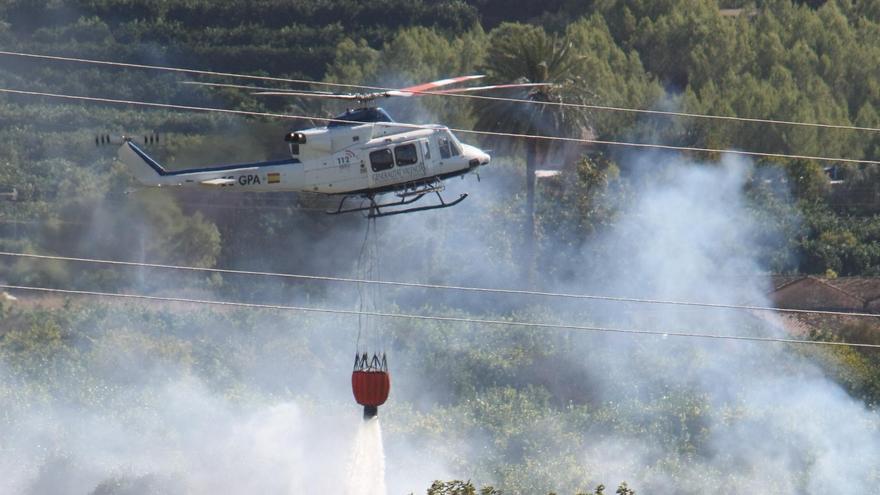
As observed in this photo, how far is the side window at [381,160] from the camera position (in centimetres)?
3447

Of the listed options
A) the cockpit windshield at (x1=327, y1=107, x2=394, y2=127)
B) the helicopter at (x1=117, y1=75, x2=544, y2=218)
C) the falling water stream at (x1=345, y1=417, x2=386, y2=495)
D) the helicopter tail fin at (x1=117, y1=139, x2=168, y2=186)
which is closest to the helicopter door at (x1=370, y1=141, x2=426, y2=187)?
the helicopter at (x1=117, y1=75, x2=544, y2=218)

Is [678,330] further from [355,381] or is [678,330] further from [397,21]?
[397,21]

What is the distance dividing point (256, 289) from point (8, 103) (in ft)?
56.0

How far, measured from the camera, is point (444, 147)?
35125 mm

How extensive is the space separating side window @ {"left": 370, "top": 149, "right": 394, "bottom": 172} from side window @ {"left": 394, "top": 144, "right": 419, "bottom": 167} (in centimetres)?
14

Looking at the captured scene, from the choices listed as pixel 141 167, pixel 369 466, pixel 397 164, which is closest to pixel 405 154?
pixel 397 164

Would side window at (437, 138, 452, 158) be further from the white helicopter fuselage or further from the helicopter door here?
the helicopter door

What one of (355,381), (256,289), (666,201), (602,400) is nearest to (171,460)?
(256,289)

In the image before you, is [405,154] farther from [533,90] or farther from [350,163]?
[533,90]

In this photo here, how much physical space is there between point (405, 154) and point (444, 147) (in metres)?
0.99

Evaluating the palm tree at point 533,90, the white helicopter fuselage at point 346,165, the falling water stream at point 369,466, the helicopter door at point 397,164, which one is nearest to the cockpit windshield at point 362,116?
the white helicopter fuselage at point 346,165

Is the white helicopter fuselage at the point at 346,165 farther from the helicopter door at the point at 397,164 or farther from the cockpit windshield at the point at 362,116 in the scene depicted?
the cockpit windshield at the point at 362,116

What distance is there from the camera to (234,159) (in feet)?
198

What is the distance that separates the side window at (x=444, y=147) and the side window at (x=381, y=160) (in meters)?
1.14
